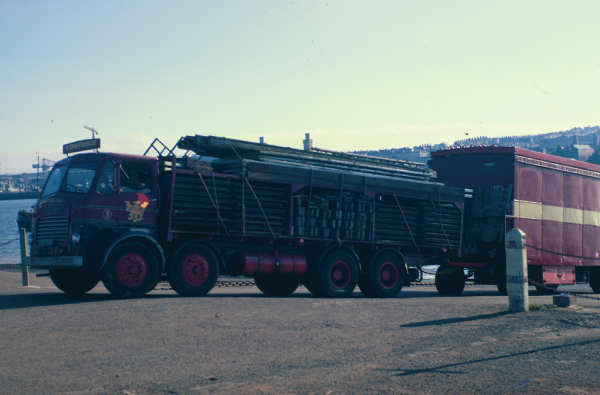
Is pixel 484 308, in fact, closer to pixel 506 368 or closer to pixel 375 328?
pixel 375 328

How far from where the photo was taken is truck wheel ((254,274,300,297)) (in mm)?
16531

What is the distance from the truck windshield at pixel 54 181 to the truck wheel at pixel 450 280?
37.2ft

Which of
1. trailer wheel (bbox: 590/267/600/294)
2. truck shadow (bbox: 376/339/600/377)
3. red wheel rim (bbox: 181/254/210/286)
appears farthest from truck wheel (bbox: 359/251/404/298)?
trailer wheel (bbox: 590/267/600/294)

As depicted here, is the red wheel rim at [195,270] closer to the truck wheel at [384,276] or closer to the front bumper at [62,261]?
the front bumper at [62,261]

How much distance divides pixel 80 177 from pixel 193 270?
2.98 m

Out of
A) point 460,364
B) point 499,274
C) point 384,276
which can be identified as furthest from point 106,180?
point 499,274

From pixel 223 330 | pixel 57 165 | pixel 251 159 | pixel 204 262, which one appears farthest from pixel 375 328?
pixel 57 165

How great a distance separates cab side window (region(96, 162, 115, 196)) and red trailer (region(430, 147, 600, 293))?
1005cm

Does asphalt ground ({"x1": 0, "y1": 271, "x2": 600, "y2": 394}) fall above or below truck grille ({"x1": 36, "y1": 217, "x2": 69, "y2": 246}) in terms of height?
below

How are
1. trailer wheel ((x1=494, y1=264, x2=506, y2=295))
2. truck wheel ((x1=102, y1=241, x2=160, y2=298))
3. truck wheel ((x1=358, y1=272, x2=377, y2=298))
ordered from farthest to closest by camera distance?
trailer wheel ((x1=494, y1=264, x2=506, y2=295)) → truck wheel ((x1=358, y1=272, x2=377, y2=298)) → truck wheel ((x1=102, y1=241, x2=160, y2=298))

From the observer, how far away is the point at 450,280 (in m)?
19.7

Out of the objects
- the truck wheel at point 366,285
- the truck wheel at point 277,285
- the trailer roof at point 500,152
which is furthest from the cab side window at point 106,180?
the trailer roof at point 500,152

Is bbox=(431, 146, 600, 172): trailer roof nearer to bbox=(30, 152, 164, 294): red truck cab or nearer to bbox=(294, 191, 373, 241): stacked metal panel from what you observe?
bbox=(294, 191, 373, 241): stacked metal panel

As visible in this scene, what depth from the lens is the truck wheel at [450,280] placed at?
765 inches
